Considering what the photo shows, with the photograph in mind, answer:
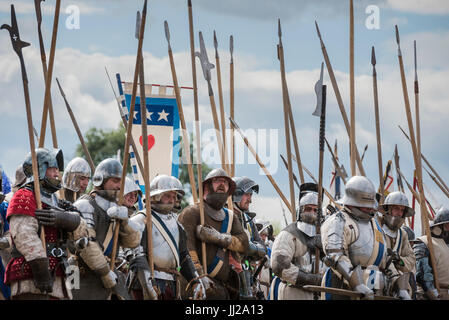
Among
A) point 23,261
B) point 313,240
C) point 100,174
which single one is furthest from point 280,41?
point 23,261

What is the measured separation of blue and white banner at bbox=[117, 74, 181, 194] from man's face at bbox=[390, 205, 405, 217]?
14.1 feet

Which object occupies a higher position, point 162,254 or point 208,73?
point 208,73

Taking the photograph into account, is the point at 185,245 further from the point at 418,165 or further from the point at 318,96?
the point at 418,165

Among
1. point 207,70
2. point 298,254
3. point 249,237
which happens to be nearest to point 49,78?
point 207,70

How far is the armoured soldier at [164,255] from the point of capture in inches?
434

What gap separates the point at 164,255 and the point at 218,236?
3.80 ft

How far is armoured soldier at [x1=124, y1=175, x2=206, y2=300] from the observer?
11.0 m

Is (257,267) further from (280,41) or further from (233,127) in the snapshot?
(280,41)

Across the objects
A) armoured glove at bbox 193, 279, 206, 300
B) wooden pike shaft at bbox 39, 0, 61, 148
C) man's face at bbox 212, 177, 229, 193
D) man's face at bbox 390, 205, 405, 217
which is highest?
wooden pike shaft at bbox 39, 0, 61, 148

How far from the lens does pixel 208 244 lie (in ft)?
41.0

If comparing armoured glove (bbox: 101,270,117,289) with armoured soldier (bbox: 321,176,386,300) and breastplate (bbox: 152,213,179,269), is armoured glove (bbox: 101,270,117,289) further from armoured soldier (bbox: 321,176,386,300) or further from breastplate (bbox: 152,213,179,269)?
armoured soldier (bbox: 321,176,386,300)

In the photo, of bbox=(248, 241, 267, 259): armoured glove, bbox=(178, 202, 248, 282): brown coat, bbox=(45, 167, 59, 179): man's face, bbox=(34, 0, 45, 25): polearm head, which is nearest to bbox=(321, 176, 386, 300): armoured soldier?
bbox=(178, 202, 248, 282): brown coat
